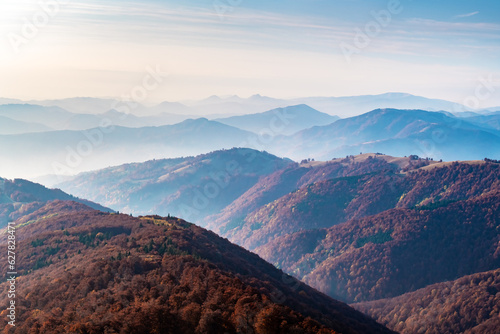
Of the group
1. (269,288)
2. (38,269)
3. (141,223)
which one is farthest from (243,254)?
(38,269)

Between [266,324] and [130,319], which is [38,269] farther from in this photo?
[266,324]

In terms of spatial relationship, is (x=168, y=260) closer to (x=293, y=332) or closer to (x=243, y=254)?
(x=293, y=332)

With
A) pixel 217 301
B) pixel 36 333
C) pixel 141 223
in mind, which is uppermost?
pixel 141 223

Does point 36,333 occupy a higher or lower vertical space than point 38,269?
lower

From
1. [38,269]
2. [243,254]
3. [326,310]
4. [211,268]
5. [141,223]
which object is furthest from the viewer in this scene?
[243,254]

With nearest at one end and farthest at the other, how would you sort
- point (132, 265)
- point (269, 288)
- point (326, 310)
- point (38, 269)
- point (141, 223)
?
point (132, 265) → point (269, 288) → point (38, 269) → point (326, 310) → point (141, 223)

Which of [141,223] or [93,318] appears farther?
[141,223]
